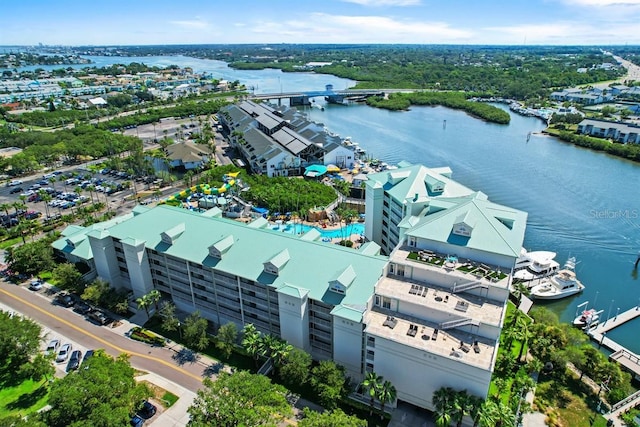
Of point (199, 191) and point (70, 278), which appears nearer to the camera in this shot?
point (70, 278)

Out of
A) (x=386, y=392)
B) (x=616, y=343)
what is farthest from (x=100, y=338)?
(x=616, y=343)

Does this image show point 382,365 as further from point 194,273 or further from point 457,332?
point 194,273

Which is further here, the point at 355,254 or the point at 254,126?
the point at 254,126

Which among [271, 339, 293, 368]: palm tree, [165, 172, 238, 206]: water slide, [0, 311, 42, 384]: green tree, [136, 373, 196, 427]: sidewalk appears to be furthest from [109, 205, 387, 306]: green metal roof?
[165, 172, 238, 206]: water slide

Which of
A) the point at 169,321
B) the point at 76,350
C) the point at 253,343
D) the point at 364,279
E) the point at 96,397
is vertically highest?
the point at 364,279

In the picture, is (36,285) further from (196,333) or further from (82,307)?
(196,333)

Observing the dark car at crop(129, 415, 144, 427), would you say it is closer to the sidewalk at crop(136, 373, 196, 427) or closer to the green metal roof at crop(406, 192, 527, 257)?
the sidewalk at crop(136, 373, 196, 427)

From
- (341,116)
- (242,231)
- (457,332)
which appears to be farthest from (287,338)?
(341,116)
